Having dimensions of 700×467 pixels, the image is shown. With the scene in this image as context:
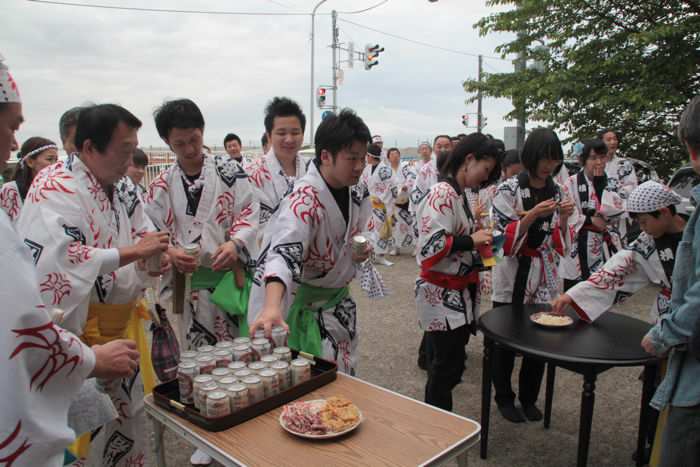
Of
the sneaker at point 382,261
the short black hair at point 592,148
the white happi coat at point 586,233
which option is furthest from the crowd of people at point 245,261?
the sneaker at point 382,261

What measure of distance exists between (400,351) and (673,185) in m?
4.03

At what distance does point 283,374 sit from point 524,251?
2229 mm

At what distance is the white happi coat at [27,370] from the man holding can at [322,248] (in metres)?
0.88

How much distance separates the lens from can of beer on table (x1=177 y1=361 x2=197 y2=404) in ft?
5.41

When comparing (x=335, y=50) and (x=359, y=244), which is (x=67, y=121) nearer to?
(x=359, y=244)

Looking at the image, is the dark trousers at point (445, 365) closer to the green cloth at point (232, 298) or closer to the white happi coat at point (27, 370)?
the green cloth at point (232, 298)

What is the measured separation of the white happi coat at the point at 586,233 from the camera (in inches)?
200

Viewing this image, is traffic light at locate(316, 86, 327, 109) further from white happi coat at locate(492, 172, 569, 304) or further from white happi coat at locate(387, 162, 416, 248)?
white happi coat at locate(492, 172, 569, 304)

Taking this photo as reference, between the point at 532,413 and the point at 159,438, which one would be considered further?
the point at 532,413

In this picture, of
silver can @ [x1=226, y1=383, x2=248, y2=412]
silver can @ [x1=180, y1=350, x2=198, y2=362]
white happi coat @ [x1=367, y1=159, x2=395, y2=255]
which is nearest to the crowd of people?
silver can @ [x1=180, y1=350, x2=198, y2=362]

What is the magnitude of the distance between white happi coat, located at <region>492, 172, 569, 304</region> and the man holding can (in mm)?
Result: 1389

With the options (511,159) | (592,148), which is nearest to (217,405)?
(511,159)

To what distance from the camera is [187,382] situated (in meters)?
1.65

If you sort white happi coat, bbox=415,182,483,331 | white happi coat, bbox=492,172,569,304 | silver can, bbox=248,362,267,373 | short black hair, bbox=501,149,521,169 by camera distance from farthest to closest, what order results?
short black hair, bbox=501,149,521,169 → white happi coat, bbox=492,172,569,304 → white happi coat, bbox=415,182,483,331 → silver can, bbox=248,362,267,373
